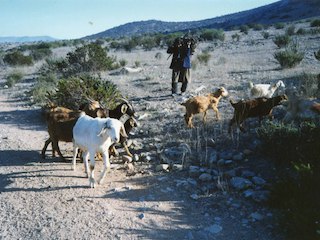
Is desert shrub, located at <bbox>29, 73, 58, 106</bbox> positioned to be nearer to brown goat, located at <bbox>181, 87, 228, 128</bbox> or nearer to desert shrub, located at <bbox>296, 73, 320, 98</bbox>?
brown goat, located at <bbox>181, 87, 228, 128</bbox>

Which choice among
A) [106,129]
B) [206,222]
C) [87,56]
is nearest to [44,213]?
[106,129]

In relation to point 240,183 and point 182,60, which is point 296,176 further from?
point 182,60

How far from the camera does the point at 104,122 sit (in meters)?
6.35

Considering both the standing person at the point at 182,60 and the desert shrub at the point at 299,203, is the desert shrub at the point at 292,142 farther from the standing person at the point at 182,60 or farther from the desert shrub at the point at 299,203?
the standing person at the point at 182,60

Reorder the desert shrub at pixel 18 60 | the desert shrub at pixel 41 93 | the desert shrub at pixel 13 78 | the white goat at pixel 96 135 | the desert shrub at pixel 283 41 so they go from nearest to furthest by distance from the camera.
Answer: the white goat at pixel 96 135
the desert shrub at pixel 41 93
the desert shrub at pixel 13 78
the desert shrub at pixel 283 41
the desert shrub at pixel 18 60

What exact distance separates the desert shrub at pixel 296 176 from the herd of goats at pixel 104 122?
0.69 m

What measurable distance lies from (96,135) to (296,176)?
320 centimetres

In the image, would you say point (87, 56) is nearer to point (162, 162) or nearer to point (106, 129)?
point (162, 162)

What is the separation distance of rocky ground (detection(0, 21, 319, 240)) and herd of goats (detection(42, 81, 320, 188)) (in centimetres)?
36

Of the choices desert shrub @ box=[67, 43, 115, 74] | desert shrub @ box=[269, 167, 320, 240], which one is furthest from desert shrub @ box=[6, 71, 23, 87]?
desert shrub @ box=[269, 167, 320, 240]

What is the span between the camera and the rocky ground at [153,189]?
5609 millimetres

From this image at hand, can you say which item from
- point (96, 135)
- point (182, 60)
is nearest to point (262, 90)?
point (182, 60)

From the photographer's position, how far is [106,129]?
627 centimetres

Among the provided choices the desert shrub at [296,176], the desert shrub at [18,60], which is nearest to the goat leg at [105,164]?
the desert shrub at [296,176]
